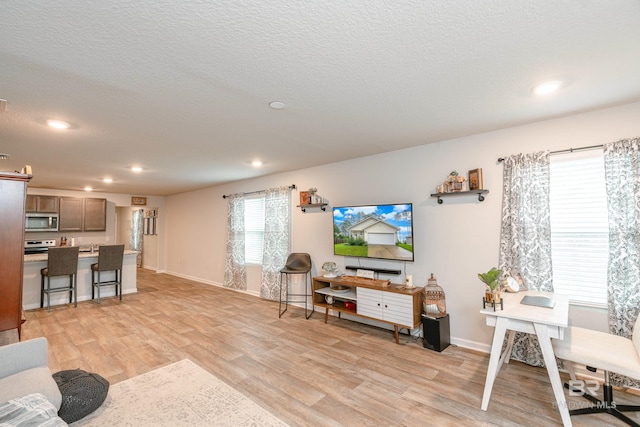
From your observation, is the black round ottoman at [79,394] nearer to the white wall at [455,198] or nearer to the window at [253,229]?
the white wall at [455,198]

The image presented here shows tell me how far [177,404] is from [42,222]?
687 cm

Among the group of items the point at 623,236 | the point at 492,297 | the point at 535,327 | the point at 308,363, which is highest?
the point at 623,236

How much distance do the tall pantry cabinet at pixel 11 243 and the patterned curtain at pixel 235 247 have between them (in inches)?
164

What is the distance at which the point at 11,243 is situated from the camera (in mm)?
1981

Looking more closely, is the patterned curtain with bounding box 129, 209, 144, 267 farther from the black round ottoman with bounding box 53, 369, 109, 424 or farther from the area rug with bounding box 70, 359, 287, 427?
the black round ottoman with bounding box 53, 369, 109, 424

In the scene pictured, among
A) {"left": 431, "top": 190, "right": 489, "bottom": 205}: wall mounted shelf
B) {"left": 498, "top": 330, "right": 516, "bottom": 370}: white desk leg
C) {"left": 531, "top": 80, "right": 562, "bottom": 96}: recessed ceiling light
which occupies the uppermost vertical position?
{"left": 531, "top": 80, "right": 562, "bottom": 96}: recessed ceiling light

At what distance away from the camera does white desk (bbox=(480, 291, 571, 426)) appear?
6.46ft

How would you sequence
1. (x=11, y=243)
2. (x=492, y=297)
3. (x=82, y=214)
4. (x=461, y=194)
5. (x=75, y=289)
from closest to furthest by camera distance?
1. (x=11, y=243)
2. (x=492, y=297)
3. (x=461, y=194)
4. (x=75, y=289)
5. (x=82, y=214)

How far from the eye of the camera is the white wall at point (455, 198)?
2695mm

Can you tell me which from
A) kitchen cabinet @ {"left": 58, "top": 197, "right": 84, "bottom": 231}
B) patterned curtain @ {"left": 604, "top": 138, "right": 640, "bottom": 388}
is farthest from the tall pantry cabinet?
kitchen cabinet @ {"left": 58, "top": 197, "right": 84, "bottom": 231}

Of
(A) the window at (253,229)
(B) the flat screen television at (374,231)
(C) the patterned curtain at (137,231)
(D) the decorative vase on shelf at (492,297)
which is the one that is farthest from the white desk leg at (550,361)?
(C) the patterned curtain at (137,231)

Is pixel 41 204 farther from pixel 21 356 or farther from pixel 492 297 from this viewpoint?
pixel 492 297

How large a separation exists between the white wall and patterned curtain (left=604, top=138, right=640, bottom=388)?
14 centimetres

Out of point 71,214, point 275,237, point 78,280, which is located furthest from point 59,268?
point 275,237
